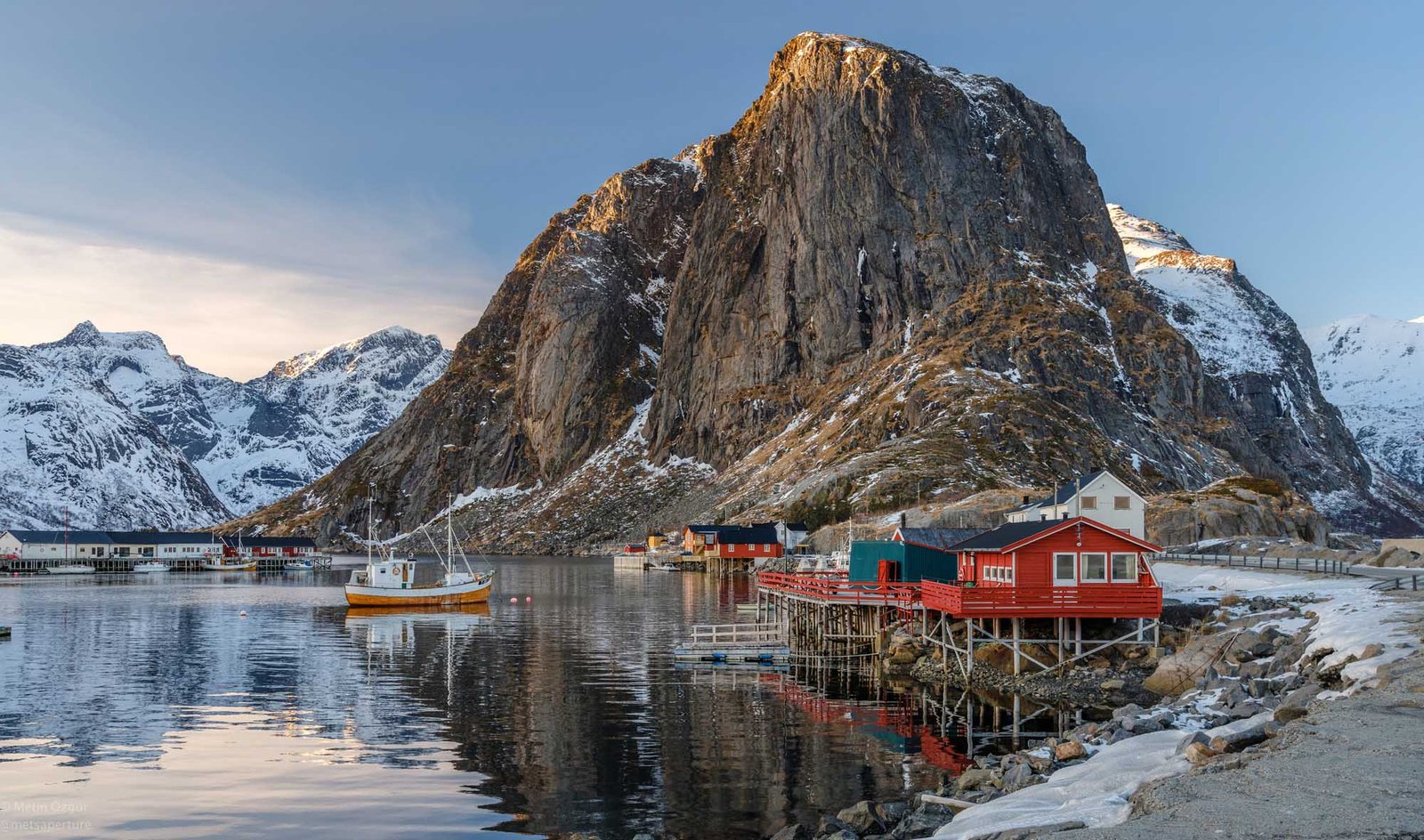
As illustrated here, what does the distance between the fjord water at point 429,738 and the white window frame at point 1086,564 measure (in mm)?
11003

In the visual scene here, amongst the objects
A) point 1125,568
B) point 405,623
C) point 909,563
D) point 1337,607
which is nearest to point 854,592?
point 909,563

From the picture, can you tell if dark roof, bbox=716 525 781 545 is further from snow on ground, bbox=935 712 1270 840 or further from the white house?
snow on ground, bbox=935 712 1270 840

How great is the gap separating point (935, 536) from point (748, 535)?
4046 inches

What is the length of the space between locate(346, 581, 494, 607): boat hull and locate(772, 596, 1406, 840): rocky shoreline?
6138 centimetres

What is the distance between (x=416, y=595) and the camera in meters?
114

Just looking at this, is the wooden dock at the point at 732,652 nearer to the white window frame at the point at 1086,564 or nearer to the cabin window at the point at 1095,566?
the white window frame at the point at 1086,564

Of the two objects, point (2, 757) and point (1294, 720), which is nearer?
point (1294, 720)

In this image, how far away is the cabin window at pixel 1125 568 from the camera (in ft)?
190

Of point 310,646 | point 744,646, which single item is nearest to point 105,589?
point 310,646

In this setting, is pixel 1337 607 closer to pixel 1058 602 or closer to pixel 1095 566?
pixel 1095 566

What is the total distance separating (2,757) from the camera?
40.9 m

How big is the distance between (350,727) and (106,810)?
14.1m

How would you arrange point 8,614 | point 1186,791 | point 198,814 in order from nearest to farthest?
point 1186,791 → point 198,814 → point 8,614

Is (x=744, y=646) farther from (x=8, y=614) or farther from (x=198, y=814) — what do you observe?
(x=8, y=614)
